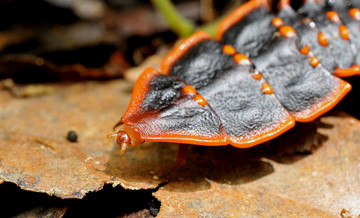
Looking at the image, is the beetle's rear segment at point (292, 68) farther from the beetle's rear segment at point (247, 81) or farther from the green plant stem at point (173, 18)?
the green plant stem at point (173, 18)

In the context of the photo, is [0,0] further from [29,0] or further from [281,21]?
[281,21]

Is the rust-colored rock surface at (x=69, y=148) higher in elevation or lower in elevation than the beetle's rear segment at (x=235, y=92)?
lower

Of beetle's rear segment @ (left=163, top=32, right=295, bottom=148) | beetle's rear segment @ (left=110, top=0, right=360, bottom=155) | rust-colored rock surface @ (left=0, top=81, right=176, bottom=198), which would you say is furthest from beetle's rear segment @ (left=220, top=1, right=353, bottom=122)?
rust-colored rock surface @ (left=0, top=81, right=176, bottom=198)

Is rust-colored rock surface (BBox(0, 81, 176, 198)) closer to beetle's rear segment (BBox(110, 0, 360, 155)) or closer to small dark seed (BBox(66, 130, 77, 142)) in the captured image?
small dark seed (BBox(66, 130, 77, 142))

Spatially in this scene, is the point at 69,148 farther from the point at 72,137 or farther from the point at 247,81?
the point at 247,81

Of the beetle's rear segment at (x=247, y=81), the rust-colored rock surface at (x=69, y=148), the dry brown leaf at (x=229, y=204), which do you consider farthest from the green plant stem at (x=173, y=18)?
the dry brown leaf at (x=229, y=204)

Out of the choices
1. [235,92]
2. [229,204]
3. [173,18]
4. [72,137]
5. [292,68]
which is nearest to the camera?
[229,204]

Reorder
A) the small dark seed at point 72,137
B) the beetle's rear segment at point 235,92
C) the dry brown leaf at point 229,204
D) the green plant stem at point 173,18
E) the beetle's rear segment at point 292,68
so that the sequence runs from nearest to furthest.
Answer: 1. the dry brown leaf at point 229,204
2. the beetle's rear segment at point 235,92
3. the beetle's rear segment at point 292,68
4. the small dark seed at point 72,137
5. the green plant stem at point 173,18

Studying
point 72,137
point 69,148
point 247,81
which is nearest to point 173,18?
point 247,81
